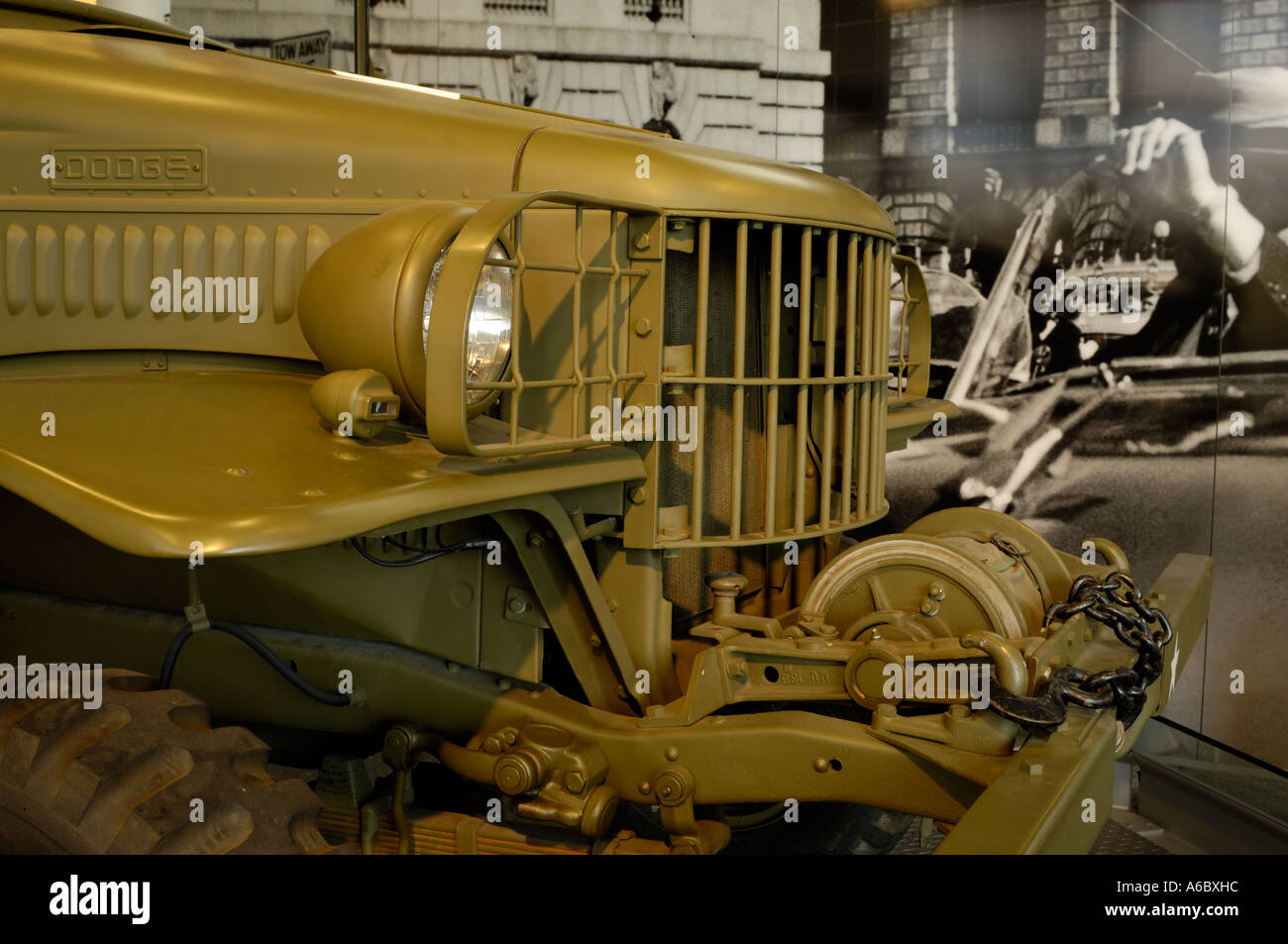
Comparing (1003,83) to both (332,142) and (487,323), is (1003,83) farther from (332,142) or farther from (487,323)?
(487,323)

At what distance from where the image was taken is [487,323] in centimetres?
243

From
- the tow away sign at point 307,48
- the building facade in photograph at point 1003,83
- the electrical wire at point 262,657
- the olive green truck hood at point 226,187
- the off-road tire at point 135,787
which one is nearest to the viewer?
the off-road tire at point 135,787

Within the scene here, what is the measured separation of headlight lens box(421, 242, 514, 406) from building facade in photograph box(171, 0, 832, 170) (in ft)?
15.2

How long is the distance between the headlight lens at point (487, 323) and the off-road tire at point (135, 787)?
860 mm

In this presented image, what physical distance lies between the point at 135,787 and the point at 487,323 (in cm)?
110

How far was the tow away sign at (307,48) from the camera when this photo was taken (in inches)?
288

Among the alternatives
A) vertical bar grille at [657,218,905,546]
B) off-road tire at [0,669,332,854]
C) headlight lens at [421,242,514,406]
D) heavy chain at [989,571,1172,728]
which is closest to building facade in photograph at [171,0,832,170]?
vertical bar grille at [657,218,905,546]

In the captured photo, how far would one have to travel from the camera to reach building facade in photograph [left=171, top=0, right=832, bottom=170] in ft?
22.2

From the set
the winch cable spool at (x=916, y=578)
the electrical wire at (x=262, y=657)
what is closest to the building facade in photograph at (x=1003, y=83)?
the winch cable spool at (x=916, y=578)

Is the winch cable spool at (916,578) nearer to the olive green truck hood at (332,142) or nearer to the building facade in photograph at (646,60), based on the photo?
the olive green truck hood at (332,142)

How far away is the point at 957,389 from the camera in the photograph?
666 cm

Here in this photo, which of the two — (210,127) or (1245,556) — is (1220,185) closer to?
(1245,556)

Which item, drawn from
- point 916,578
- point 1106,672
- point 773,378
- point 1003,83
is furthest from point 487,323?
point 1003,83
